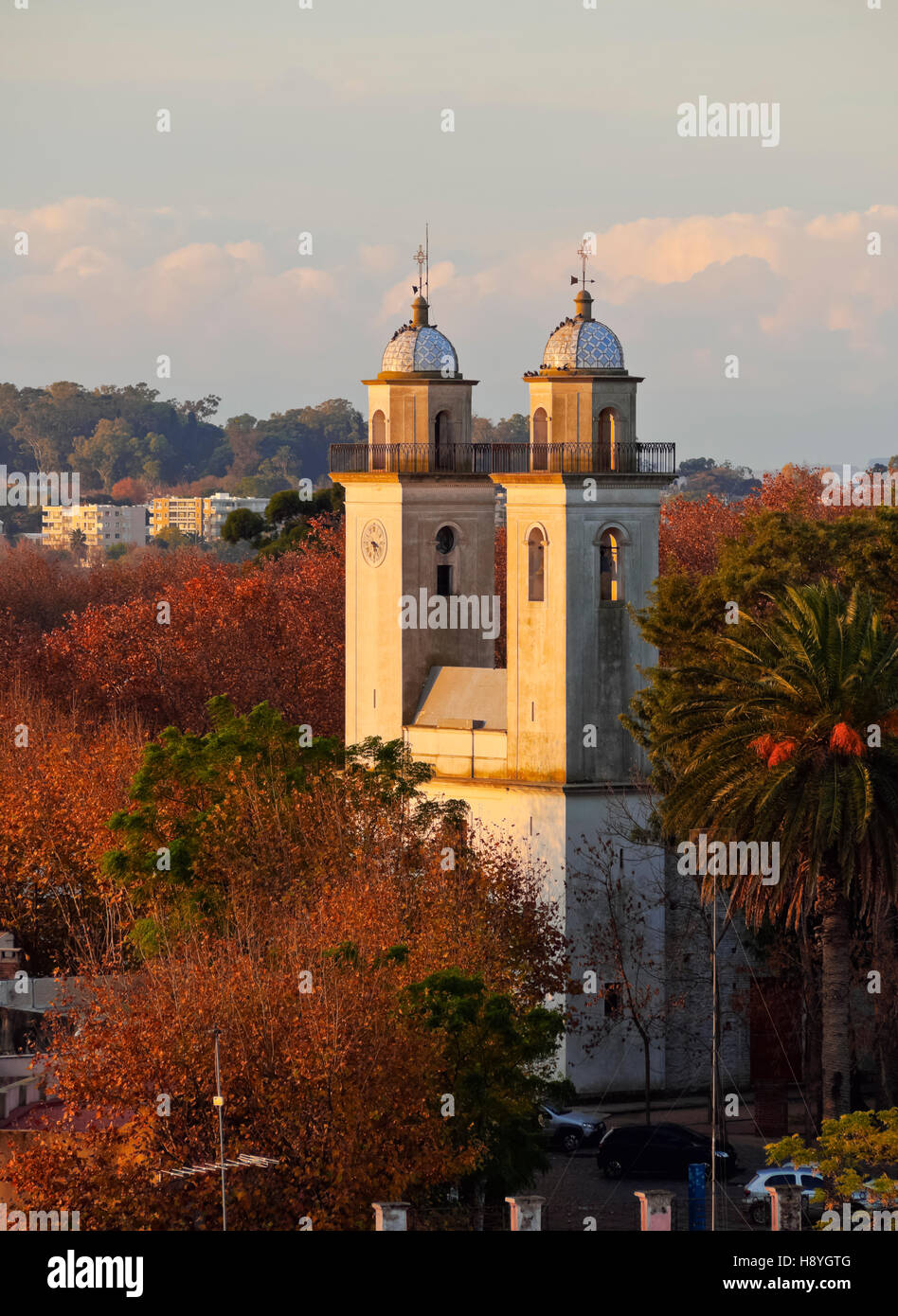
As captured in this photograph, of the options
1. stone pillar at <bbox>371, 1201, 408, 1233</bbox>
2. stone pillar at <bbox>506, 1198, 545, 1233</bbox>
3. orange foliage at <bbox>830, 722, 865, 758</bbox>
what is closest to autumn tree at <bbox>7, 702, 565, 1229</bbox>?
stone pillar at <bbox>371, 1201, 408, 1233</bbox>

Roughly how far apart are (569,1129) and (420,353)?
2009 cm

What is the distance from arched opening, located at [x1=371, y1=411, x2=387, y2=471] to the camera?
6366 cm

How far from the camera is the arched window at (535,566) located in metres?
58.6

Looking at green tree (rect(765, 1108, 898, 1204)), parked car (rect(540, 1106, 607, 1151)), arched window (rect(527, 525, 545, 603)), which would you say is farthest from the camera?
arched window (rect(527, 525, 545, 603))

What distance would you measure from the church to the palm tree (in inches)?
339

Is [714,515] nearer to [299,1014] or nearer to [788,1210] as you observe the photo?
[299,1014]

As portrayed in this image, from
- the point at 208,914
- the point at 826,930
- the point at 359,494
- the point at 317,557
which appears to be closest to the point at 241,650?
the point at 317,557

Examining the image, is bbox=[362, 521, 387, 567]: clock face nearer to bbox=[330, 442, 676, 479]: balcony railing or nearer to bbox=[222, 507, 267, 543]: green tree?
bbox=[330, 442, 676, 479]: balcony railing

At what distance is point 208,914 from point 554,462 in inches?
536

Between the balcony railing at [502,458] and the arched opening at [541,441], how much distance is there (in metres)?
0.02

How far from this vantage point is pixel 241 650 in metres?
82.9

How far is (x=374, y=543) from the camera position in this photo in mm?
63625

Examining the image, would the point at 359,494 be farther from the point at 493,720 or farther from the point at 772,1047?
the point at 772,1047

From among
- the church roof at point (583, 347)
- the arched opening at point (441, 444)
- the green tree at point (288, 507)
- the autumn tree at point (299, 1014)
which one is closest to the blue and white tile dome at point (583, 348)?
the church roof at point (583, 347)
